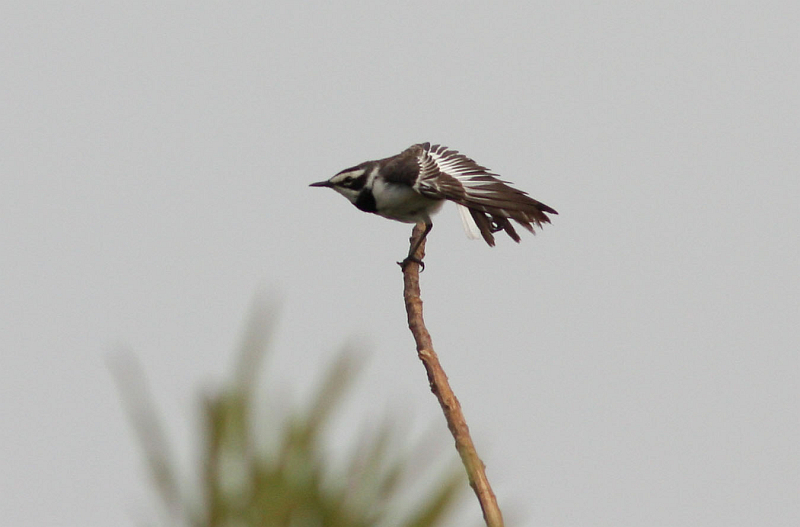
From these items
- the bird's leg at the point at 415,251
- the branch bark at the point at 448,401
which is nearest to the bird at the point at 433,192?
the bird's leg at the point at 415,251

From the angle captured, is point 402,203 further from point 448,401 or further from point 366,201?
point 448,401

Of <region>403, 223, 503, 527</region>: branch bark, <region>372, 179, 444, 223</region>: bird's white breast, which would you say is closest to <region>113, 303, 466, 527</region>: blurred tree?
<region>403, 223, 503, 527</region>: branch bark

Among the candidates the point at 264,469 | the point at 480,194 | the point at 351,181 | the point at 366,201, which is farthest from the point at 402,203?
the point at 264,469

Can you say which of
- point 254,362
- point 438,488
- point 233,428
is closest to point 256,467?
point 233,428

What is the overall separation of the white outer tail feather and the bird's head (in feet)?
2.86

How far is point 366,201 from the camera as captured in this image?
273 inches

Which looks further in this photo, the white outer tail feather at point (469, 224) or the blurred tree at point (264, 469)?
the white outer tail feather at point (469, 224)

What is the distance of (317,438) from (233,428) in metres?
0.15

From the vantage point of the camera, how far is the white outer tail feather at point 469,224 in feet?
19.3

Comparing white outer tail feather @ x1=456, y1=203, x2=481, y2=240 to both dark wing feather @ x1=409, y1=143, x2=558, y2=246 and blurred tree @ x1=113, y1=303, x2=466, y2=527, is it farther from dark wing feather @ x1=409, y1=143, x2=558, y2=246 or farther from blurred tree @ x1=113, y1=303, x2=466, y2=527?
blurred tree @ x1=113, y1=303, x2=466, y2=527

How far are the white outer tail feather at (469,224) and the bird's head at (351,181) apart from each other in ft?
2.86

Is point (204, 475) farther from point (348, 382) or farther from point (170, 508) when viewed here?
point (348, 382)

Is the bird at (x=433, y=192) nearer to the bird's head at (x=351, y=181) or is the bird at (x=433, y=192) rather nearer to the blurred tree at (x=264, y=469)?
the bird's head at (x=351, y=181)

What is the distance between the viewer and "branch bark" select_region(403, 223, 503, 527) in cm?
262
